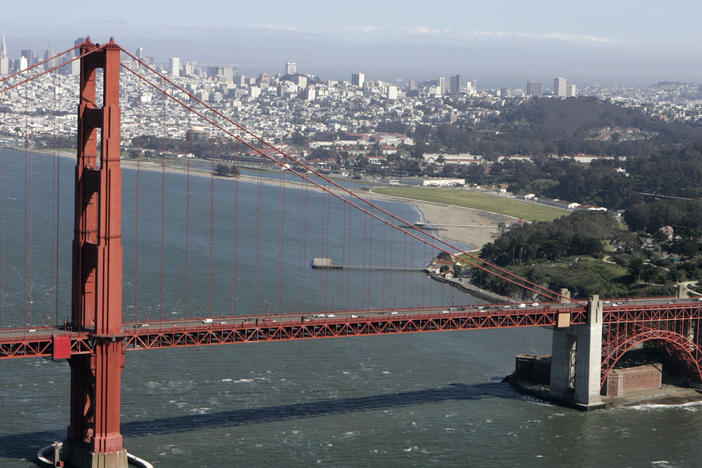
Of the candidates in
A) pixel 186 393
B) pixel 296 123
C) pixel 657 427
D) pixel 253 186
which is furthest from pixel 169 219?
pixel 296 123

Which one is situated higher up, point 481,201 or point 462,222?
point 481,201

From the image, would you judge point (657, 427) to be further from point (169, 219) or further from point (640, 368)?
point (169, 219)

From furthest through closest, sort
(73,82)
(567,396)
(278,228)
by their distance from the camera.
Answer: (73,82) < (278,228) < (567,396)

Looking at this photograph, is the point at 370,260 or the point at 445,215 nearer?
the point at 370,260

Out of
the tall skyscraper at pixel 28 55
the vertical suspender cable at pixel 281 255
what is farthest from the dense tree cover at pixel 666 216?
the tall skyscraper at pixel 28 55

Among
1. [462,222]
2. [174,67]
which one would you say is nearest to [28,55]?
[174,67]

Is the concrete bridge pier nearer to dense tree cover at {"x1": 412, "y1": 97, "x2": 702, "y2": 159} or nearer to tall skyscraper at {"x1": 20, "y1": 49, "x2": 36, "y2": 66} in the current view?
dense tree cover at {"x1": 412, "y1": 97, "x2": 702, "y2": 159}

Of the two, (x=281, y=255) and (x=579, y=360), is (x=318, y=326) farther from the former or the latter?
(x=281, y=255)
